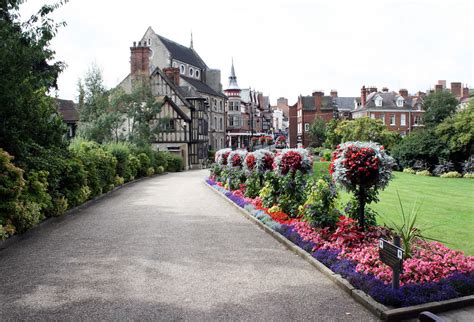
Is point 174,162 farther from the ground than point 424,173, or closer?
farther from the ground

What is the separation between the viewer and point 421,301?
18.3 ft

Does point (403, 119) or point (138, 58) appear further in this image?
point (403, 119)

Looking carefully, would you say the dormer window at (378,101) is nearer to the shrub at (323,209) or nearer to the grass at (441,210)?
the grass at (441,210)

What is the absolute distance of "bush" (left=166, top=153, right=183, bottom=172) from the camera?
132ft

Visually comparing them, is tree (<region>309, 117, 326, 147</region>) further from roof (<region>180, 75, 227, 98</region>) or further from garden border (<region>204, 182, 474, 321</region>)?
garden border (<region>204, 182, 474, 321</region>)

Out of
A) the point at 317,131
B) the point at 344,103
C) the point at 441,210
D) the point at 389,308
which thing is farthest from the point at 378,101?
the point at 389,308

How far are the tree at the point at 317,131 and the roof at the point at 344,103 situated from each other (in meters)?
8.37

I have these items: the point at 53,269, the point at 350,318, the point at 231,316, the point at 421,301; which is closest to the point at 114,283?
the point at 53,269

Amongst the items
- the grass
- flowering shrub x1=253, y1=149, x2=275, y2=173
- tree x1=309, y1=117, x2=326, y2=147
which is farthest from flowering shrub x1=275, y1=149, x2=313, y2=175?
tree x1=309, y1=117, x2=326, y2=147

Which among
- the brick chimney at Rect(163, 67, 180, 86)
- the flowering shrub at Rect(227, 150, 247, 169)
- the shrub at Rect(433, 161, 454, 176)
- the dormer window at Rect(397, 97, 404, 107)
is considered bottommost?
the shrub at Rect(433, 161, 454, 176)

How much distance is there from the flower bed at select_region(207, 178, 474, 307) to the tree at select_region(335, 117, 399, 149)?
38.2 meters

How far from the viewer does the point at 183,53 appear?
62781 millimetres

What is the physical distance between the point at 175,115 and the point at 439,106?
39.1m

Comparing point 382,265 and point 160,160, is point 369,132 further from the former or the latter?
point 382,265
